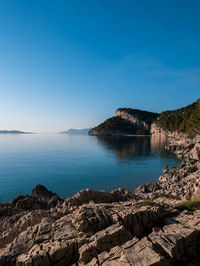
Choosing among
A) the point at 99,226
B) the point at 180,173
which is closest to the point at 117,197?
the point at 99,226

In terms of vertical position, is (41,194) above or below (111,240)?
below

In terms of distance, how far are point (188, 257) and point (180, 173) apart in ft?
97.8

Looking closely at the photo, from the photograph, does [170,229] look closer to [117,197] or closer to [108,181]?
[117,197]

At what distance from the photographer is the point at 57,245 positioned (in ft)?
25.9

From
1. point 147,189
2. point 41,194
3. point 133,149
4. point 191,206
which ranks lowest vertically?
point 41,194

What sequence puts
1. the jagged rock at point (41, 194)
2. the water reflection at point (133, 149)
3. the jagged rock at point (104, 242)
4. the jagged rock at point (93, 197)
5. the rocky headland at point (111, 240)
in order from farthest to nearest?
the water reflection at point (133, 149)
the jagged rock at point (41, 194)
the jagged rock at point (93, 197)
the jagged rock at point (104, 242)
the rocky headland at point (111, 240)

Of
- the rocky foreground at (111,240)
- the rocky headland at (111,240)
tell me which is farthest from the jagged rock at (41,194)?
the rocky headland at (111,240)

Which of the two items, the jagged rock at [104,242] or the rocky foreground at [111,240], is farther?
the jagged rock at [104,242]

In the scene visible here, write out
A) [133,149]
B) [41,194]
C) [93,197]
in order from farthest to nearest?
[133,149] < [41,194] < [93,197]

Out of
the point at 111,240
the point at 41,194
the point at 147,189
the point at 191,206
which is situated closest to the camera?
the point at 111,240

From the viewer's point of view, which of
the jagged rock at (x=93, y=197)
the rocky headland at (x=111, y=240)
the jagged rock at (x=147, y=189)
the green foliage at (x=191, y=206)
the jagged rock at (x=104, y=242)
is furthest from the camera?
the jagged rock at (x=147, y=189)

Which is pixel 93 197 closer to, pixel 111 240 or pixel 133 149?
pixel 111 240

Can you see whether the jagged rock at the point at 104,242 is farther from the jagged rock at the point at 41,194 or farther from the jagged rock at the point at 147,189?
the jagged rock at the point at 147,189

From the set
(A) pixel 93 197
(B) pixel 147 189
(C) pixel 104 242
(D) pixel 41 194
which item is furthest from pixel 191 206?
(D) pixel 41 194
